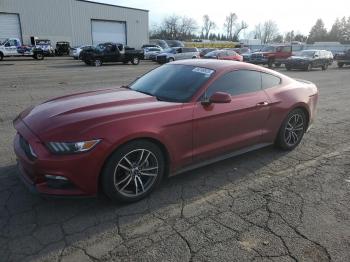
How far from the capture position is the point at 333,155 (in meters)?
5.50

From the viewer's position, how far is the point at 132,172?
12.2ft

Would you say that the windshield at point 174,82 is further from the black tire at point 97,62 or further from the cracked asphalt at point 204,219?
the black tire at point 97,62

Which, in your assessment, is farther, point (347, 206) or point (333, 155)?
point (333, 155)

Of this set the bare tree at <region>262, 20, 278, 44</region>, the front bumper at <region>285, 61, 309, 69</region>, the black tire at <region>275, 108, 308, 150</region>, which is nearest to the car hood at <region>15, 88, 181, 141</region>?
the black tire at <region>275, 108, 308, 150</region>

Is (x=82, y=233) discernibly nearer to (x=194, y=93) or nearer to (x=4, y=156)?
(x=194, y=93)

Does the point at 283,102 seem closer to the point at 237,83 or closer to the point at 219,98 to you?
the point at 237,83

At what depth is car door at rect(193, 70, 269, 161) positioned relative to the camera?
4.23 m

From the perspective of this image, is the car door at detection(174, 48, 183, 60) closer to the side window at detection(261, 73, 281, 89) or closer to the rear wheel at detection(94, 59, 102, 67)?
the rear wheel at detection(94, 59, 102, 67)

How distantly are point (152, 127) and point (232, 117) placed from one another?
1328 mm

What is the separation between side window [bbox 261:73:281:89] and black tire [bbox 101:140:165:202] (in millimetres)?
2237

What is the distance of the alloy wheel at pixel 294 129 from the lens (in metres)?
5.53

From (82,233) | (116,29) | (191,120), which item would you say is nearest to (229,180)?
(191,120)

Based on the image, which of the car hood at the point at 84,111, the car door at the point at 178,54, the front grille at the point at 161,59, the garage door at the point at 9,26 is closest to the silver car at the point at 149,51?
the front grille at the point at 161,59

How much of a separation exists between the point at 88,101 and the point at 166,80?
117cm
